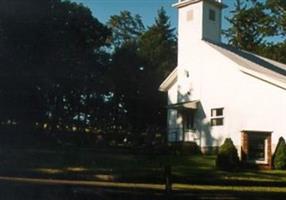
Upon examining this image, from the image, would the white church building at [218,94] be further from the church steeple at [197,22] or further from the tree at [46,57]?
the tree at [46,57]

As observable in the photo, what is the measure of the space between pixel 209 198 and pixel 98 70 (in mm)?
34314

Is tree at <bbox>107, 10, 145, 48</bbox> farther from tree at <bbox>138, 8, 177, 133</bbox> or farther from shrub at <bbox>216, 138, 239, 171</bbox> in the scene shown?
shrub at <bbox>216, 138, 239, 171</bbox>

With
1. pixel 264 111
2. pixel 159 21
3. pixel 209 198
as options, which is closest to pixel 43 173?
pixel 209 198

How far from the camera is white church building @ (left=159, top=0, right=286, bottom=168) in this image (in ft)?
92.2

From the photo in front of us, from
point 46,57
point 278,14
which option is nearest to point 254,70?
point 46,57

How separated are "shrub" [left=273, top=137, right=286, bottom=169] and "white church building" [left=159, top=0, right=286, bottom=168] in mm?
439

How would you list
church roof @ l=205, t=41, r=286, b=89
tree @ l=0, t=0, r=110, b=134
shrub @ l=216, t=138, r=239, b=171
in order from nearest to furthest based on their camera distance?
1. shrub @ l=216, t=138, r=239, b=171
2. church roof @ l=205, t=41, r=286, b=89
3. tree @ l=0, t=0, r=110, b=134

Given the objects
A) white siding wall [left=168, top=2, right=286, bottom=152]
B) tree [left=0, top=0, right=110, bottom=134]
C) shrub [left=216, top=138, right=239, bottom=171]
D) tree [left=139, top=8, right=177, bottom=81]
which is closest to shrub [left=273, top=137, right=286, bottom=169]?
white siding wall [left=168, top=2, right=286, bottom=152]

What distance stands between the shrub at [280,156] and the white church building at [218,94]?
44 cm

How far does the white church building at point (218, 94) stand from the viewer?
28109mm

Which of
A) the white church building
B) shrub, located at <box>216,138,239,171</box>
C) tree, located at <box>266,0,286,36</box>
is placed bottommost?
shrub, located at <box>216,138,239,171</box>

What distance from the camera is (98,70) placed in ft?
151

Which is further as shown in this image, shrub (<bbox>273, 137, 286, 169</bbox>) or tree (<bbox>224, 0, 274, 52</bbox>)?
tree (<bbox>224, 0, 274, 52</bbox>)

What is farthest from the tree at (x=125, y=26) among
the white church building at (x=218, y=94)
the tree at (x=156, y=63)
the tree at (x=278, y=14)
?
the white church building at (x=218, y=94)
